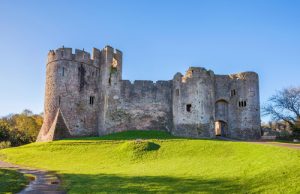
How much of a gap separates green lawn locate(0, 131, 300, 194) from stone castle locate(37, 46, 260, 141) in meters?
2.97

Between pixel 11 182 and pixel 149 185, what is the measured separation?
7.72 m

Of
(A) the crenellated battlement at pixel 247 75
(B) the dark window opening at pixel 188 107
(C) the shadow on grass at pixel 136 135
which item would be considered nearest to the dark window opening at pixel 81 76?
(C) the shadow on grass at pixel 136 135

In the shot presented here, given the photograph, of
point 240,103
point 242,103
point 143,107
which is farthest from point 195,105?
point 143,107

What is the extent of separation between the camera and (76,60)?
133 feet

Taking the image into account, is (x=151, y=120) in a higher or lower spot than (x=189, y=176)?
higher

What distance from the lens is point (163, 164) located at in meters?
23.9

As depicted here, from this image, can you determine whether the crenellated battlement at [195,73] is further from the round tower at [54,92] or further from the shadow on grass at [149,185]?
the shadow on grass at [149,185]

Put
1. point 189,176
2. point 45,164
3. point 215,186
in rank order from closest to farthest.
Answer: point 215,186 < point 189,176 < point 45,164

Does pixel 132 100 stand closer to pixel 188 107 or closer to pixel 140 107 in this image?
pixel 140 107

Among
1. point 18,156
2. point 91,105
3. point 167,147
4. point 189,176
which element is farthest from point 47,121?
point 189,176

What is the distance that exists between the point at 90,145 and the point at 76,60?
12.0 m

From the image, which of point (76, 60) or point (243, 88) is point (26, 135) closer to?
point (76, 60)

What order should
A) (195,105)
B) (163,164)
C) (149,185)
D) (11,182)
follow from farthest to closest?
(195,105) → (163,164) → (11,182) → (149,185)

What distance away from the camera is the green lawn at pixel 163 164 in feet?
53.2
